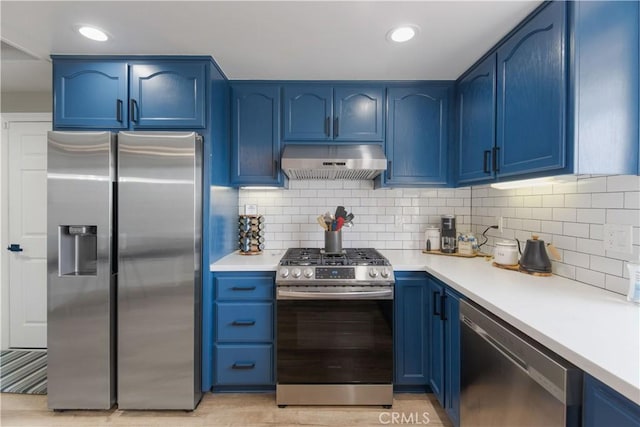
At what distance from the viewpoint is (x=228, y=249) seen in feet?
7.64

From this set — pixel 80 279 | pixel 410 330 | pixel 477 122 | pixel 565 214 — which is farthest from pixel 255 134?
pixel 565 214

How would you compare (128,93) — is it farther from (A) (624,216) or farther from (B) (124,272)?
(A) (624,216)

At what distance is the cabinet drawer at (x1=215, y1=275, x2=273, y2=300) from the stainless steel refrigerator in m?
0.20

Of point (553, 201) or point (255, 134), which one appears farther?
point (255, 134)

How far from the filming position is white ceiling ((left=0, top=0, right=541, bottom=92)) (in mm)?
1423

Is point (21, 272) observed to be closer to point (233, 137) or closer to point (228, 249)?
point (228, 249)

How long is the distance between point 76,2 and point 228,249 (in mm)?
1648

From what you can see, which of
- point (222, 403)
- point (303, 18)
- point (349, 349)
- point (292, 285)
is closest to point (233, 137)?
point (303, 18)

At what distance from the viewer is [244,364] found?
1978 millimetres

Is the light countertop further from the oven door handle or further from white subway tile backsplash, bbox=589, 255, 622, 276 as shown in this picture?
the oven door handle

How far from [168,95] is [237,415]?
2.10 meters

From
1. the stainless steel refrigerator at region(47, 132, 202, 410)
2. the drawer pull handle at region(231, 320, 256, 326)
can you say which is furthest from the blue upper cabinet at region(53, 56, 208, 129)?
→ the drawer pull handle at region(231, 320, 256, 326)

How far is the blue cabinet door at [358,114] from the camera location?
2.27m

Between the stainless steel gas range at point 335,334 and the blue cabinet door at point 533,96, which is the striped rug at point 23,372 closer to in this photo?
the stainless steel gas range at point 335,334
